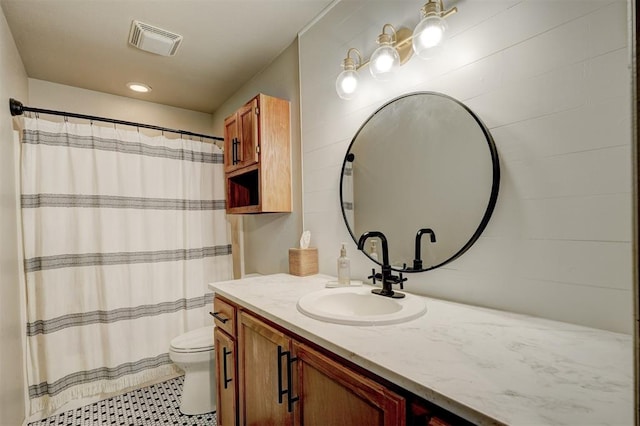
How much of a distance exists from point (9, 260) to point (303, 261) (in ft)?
5.31

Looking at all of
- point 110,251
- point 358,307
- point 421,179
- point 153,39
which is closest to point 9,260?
point 110,251

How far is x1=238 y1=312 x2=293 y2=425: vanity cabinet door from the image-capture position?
42.1 inches

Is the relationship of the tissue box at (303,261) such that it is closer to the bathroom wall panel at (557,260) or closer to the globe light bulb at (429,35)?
the bathroom wall panel at (557,260)

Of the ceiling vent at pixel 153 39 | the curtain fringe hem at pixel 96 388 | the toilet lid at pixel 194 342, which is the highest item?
the ceiling vent at pixel 153 39

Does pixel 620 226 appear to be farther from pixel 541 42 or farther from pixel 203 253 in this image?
pixel 203 253

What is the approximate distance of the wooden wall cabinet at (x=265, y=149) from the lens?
196 centimetres

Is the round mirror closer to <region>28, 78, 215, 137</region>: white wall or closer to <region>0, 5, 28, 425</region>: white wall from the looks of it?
<region>0, 5, 28, 425</region>: white wall

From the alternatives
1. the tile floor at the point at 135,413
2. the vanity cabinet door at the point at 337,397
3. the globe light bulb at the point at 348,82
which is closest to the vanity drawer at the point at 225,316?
the vanity cabinet door at the point at 337,397

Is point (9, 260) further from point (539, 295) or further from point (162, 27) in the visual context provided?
point (539, 295)

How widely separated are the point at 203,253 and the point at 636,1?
105 inches

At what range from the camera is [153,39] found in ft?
6.40

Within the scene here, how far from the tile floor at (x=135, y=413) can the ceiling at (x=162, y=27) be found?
2.41 m

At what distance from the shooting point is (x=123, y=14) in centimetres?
173

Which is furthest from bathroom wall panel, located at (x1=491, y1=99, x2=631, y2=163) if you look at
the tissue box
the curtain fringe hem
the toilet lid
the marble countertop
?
the curtain fringe hem
